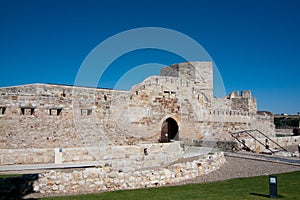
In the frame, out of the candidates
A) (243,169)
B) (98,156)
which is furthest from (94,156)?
(243,169)

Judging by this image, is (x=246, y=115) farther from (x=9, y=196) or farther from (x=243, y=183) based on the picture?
(x=9, y=196)

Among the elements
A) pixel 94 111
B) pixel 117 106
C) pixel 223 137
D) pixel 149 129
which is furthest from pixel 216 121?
pixel 94 111

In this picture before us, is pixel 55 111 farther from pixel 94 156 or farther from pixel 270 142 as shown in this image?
pixel 270 142

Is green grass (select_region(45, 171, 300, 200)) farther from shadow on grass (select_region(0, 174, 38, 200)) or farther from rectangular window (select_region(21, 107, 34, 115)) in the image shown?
rectangular window (select_region(21, 107, 34, 115))

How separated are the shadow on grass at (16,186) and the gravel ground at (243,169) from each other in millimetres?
4640

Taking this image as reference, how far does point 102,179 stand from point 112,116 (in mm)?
8361

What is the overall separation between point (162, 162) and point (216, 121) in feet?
35.5

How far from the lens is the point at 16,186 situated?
733cm

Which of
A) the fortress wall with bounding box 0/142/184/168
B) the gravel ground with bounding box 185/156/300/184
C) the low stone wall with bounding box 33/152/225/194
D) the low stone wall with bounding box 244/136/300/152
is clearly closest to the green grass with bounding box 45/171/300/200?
the low stone wall with bounding box 33/152/225/194

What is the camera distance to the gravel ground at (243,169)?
32.9ft

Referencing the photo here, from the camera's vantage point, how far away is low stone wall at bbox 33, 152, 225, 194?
25.1 ft

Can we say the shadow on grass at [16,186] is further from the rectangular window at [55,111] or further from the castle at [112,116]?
the rectangular window at [55,111]

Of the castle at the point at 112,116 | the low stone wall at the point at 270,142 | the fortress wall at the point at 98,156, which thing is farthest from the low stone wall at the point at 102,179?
the low stone wall at the point at 270,142

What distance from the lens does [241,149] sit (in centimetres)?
1823
